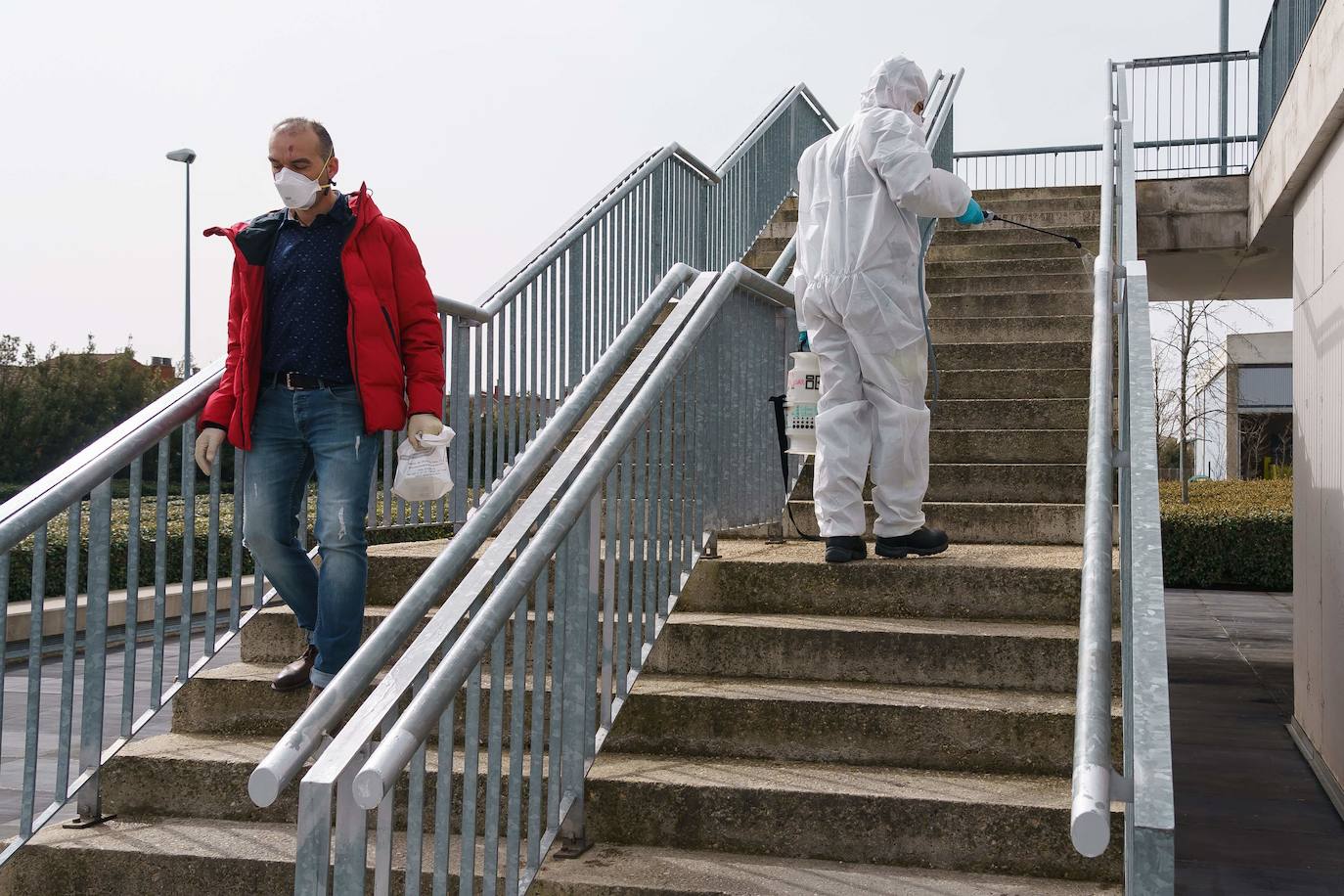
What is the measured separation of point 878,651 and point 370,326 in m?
1.77

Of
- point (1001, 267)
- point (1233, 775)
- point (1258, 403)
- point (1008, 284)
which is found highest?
point (1258, 403)

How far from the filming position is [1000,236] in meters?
9.93

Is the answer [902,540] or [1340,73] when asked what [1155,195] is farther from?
[902,540]

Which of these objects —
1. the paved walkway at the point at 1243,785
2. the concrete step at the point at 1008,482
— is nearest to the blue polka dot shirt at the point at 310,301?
the concrete step at the point at 1008,482

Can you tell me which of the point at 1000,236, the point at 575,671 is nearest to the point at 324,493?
the point at 575,671

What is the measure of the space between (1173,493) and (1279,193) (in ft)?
51.6

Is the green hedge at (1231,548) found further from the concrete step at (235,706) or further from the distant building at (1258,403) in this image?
the concrete step at (235,706)

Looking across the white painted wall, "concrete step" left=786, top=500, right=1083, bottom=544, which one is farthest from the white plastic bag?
the white painted wall

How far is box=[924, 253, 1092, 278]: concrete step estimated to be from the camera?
8.69m

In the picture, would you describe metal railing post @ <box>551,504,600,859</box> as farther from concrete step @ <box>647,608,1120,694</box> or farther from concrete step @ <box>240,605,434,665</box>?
concrete step @ <box>240,605,434,665</box>

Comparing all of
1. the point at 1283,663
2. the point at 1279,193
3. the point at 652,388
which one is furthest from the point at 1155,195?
the point at 652,388

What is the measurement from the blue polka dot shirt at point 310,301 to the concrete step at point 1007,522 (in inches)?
89.9

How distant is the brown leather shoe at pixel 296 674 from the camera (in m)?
3.90

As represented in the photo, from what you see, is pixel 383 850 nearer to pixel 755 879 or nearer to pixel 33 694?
pixel 755 879
